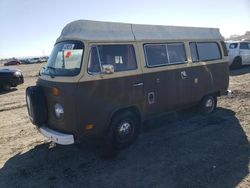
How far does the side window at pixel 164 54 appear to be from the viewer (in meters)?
6.12

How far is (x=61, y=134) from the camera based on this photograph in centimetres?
509

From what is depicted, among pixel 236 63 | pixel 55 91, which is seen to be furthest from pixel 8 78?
pixel 236 63

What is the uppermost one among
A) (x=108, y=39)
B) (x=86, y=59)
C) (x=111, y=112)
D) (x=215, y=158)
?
(x=108, y=39)

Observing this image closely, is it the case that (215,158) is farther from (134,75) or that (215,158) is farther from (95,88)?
(95,88)

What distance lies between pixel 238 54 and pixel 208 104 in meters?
10.8

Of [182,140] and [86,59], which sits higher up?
[86,59]

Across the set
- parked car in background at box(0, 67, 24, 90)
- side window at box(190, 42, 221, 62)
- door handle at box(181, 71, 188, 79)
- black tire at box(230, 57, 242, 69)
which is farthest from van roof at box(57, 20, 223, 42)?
black tire at box(230, 57, 242, 69)

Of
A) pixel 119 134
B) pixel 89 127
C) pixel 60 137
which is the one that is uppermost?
pixel 89 127

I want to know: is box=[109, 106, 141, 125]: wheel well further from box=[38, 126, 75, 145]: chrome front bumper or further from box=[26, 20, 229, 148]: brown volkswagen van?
box=[38, 126, 75, 145]: chrome front bumper

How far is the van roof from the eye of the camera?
17.2ft

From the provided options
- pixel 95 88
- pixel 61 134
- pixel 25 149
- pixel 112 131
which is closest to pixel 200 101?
pixel 112 131

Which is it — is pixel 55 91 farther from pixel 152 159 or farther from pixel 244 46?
pixel 244 46

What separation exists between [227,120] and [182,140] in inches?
77.0

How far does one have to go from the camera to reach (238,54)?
17312 millimetres
